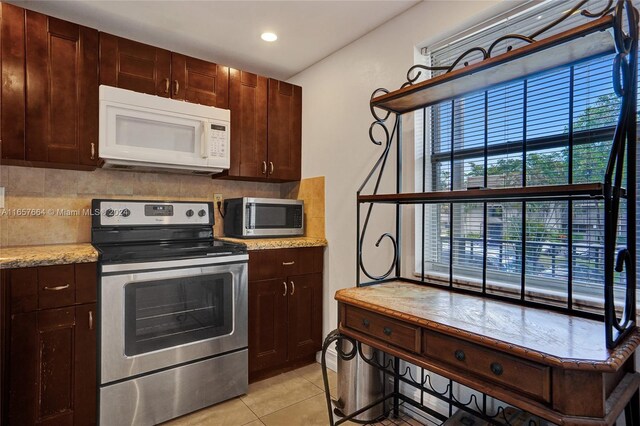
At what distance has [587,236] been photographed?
1.47 m

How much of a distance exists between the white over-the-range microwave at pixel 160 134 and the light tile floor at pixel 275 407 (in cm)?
156

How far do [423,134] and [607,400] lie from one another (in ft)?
4.91

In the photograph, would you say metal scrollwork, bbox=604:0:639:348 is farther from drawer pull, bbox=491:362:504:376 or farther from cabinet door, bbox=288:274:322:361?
cabinet door, bbox=288:274:322:361

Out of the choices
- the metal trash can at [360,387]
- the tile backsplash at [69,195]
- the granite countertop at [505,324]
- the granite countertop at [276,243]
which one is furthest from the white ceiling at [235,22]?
the metal trash can at [360,387]

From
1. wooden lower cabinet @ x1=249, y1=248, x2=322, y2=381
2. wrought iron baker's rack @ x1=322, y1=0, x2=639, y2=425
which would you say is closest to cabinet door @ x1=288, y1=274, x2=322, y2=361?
wooden lower cabinet @ x1=249, y1=248, x2=322, y2=381

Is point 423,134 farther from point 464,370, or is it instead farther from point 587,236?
point 464,370

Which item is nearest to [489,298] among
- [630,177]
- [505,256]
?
[505,256]

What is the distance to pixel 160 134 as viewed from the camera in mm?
2254

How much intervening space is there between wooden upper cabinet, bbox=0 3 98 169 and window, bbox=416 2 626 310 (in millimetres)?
2007

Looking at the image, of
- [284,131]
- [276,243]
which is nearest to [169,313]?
[276,243]

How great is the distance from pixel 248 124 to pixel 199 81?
454 mm

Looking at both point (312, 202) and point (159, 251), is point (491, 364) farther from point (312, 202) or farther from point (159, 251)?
point (312, 202)

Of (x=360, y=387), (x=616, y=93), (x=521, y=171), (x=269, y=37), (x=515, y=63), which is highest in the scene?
(x=269, y=37)

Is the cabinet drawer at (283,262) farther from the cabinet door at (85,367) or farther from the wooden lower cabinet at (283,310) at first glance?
the cabinet door at (85,367)
